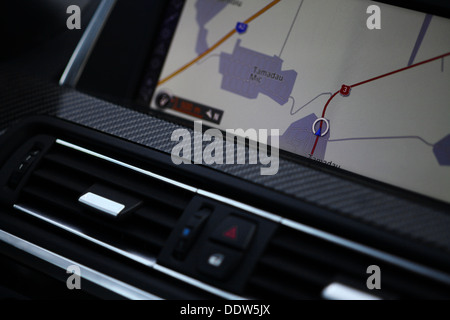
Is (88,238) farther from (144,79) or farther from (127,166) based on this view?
(144,79)

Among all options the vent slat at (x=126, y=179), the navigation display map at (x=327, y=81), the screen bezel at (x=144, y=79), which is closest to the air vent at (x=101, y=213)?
the vent slat at (x=126, y=179)

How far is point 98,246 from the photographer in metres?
0.89

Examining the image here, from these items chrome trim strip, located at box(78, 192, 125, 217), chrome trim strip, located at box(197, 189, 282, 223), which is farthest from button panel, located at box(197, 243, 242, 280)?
chrome trim strip, located at box(78, 192, 125, 217)

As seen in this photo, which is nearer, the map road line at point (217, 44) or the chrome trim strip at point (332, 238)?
the chrome trim strip at point (332, 238)

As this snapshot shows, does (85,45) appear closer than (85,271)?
No

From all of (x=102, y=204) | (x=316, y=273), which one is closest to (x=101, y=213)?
(x=102, y=204)

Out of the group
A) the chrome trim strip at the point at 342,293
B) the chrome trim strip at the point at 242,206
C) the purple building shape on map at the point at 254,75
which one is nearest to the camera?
the chrome trim strip at the point at 342,293

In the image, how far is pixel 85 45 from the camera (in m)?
1.22

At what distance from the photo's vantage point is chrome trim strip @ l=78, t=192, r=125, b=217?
0.87 meters

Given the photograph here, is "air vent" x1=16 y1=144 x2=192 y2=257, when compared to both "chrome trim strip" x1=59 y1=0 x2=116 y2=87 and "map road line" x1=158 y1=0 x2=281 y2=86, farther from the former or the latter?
"map road line" x1=158 y1=0 x2=281 y2=86

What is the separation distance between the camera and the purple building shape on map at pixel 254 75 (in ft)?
3.75

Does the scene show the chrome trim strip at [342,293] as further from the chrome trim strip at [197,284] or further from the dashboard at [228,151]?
the chrome trim strip at [197,284]

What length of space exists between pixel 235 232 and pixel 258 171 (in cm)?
16

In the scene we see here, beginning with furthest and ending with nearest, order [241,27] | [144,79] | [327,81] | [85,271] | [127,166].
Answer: [144,79] → [241,27] → [327,81] → [127,166] → [85,271]
